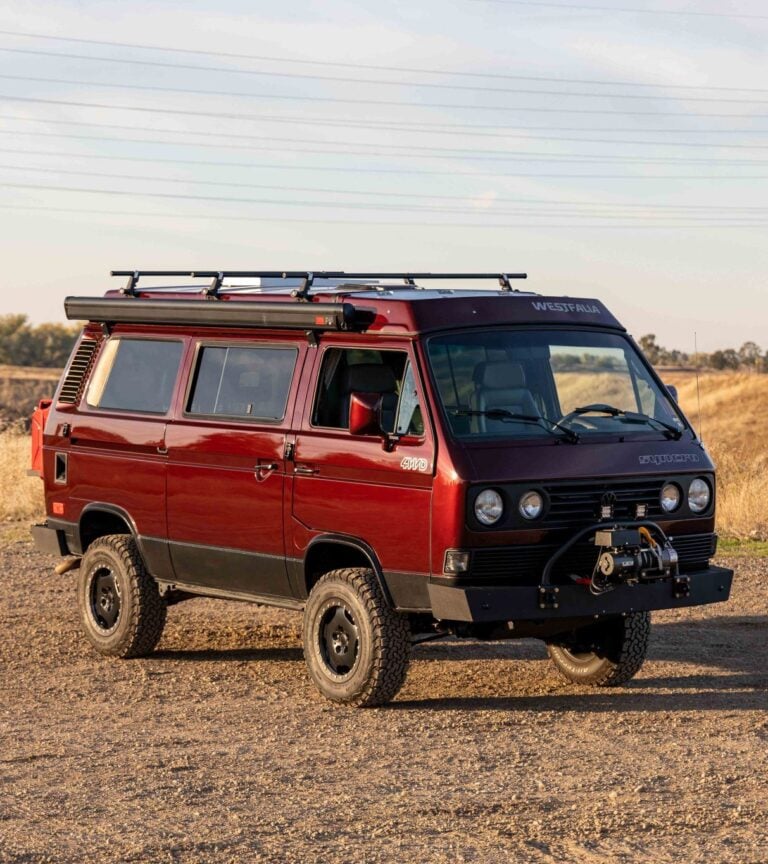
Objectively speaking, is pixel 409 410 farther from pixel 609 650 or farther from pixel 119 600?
pixel 119 600

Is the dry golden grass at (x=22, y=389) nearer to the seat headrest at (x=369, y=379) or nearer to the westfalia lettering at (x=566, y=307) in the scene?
the seat headrest at (x=369, y=379)

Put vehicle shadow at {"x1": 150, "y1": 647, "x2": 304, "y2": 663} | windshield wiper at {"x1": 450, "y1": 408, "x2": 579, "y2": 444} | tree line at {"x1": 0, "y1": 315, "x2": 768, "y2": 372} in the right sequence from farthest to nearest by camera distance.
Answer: tree line at {"x1": 0, "y1": 315, "x2": 768, "y2": 372}, vehicle shadow at {"x1": 150, "y1": 647, "x2": 304, "y2": 663}, windshield wiper at {"x1": 450, "y1": 408, "x2": 579, "y2": 444}

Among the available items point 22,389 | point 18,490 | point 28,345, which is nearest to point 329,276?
point 18,490

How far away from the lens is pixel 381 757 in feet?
26.2

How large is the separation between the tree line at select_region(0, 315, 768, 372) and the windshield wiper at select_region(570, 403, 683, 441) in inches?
2221

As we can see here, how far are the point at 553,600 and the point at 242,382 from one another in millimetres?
2592

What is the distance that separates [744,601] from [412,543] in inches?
225

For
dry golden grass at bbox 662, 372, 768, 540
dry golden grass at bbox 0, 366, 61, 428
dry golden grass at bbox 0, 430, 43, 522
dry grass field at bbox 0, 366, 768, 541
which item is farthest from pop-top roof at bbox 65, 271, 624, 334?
dry golden grass at bbox 0, 366, 61, 428

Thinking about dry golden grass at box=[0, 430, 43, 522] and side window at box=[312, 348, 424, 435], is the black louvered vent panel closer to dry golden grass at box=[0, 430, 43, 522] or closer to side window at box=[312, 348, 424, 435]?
side window at box=[312, 348, 424, 435]

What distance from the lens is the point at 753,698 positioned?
9617 millimetres

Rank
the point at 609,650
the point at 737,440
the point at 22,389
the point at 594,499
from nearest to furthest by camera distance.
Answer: the point at 594,499 → the point at 609,650 → the point at 737,440 → the point at 22,389

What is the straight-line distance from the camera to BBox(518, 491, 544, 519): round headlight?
872 cm

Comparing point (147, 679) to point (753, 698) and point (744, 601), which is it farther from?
point (744, 601)

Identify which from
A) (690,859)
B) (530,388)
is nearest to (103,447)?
(530,388)
